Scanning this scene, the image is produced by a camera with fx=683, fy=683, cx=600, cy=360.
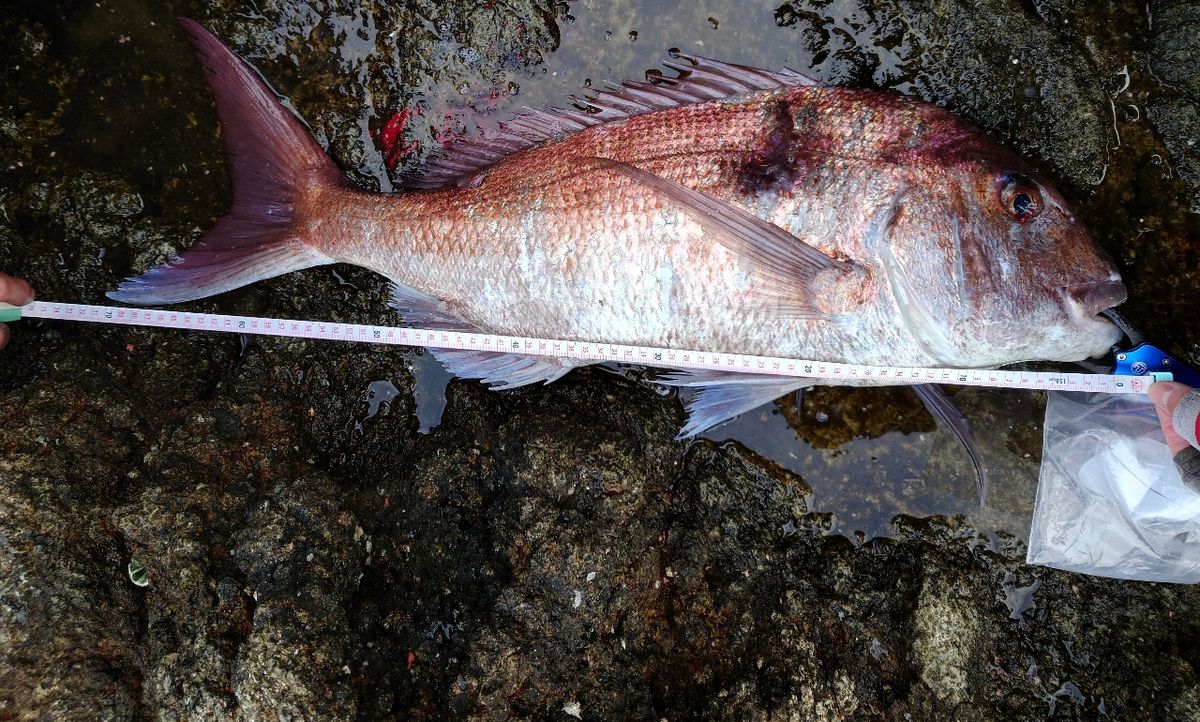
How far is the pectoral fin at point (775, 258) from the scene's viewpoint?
6.19ft

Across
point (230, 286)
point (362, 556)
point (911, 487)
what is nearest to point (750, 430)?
point (911, 487)

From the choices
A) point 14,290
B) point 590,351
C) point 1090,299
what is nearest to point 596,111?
point 590,351

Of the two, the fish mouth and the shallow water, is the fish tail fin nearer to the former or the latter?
the shallow water

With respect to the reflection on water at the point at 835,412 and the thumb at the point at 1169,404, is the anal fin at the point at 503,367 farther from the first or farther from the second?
the thumb at the point at 1169,404

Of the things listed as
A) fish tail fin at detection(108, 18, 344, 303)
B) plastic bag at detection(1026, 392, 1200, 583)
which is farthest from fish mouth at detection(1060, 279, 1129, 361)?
fish tail fin at detection(108, 18, 344, 303)

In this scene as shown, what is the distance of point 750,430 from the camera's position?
2.42 meters

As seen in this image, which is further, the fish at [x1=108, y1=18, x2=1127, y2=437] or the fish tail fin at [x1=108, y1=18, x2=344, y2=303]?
the fish tail fin at [x1=108, y1=18, x2=344, y2=303]

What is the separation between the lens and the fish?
191 cm

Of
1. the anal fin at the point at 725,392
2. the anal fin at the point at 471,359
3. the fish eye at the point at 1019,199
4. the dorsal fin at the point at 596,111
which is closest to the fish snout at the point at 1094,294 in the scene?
the fish eye at the point at 1019,199

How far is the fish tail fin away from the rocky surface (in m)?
0.23

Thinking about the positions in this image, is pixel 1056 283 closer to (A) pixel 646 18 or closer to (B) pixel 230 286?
(A) pixel 646 18

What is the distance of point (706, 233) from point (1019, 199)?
0.88 m

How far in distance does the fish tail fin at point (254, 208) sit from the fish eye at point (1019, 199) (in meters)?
2.06

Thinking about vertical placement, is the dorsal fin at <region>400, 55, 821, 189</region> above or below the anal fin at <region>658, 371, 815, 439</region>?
above
